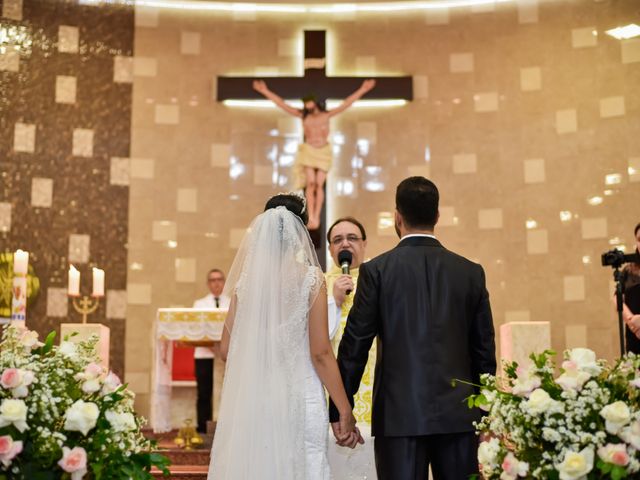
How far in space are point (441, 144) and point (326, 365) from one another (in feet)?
23.9

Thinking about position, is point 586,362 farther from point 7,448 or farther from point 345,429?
point 7,448

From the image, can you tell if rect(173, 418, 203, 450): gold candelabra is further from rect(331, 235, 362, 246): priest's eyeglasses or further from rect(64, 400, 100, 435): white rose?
rect(64, 400, 100, 435): white rose

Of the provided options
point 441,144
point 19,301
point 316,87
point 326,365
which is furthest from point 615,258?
point 316,87

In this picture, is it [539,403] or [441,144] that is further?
[441,144]

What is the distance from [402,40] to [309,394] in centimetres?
794

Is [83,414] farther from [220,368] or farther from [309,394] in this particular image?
[220,368]

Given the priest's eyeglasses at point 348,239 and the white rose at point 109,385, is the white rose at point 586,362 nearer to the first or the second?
the white rose at point 109,385

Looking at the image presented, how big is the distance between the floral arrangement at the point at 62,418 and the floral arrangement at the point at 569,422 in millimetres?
1165

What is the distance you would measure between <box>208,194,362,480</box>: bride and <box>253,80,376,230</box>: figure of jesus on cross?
6.25 m

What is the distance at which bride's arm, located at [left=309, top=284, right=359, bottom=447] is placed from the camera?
380cm

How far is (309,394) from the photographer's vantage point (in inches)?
151

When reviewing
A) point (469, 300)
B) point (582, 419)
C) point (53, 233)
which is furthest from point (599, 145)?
point (582, 419)

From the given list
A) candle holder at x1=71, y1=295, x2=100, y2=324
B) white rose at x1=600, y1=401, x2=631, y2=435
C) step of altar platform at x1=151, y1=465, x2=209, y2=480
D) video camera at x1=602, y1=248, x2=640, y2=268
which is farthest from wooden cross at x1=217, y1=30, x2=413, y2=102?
white rose at x1=600, y1=401, x2=631, y2=435

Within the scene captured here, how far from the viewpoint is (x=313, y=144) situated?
34.2ft
